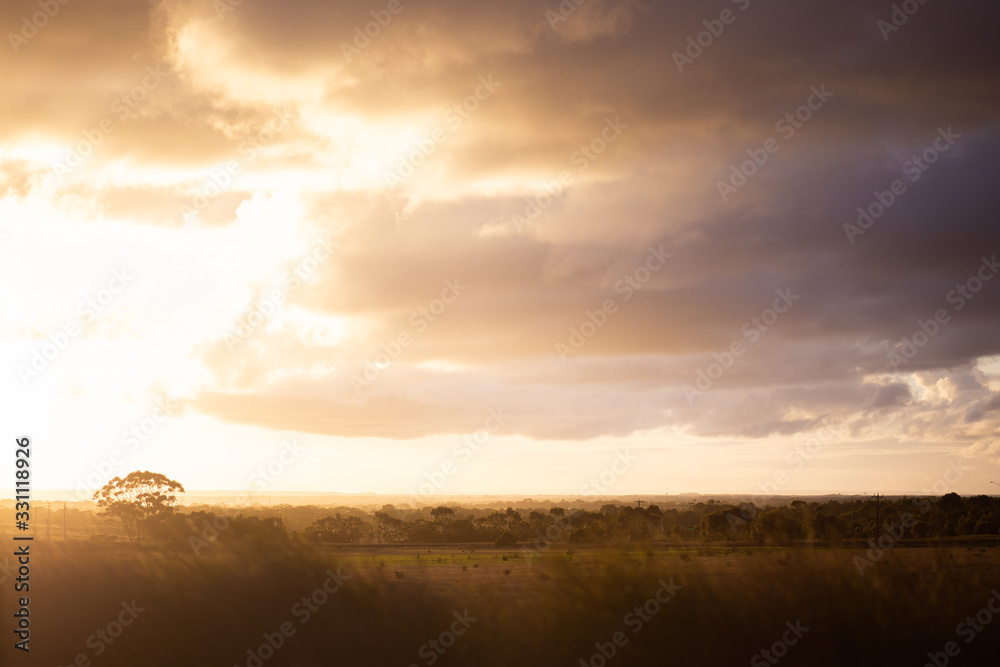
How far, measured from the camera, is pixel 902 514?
133625mm

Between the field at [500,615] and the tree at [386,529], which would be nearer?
the field at [500,615]

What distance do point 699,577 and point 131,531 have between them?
77.1 m

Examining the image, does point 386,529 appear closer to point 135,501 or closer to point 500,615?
point 135,501

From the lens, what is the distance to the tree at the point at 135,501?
100188mm

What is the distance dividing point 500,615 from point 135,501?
7450cm

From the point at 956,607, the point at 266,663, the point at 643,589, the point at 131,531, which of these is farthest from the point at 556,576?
the point at 131,531

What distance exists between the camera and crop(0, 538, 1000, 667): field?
1534 inches

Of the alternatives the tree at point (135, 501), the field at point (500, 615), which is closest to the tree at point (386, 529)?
the tree at point (135, 501)

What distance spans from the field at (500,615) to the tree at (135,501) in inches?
2189

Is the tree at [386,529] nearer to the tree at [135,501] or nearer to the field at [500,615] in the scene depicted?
the tree at [135,501]

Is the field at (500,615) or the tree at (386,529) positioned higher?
the tree at (386,529)

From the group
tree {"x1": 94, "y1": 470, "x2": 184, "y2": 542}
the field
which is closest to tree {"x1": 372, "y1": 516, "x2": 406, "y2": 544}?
tree {"x1": 94, "y1": 470, "x2": 184, "y2": 542}

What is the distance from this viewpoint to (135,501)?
102 m

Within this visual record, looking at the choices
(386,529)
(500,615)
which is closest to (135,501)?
(386,529)
